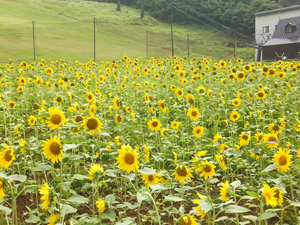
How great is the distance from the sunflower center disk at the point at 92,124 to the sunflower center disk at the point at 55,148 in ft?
1.08

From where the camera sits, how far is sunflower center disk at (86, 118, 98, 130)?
1.80m

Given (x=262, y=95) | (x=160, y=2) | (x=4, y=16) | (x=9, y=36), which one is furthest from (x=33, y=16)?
(x=262, y=95)

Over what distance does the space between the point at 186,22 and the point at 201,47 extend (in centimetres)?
2191

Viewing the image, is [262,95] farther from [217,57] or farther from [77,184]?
[217,57]

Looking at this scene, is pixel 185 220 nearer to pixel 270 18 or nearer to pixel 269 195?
pixel 269 195

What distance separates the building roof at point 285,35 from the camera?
24019 mm

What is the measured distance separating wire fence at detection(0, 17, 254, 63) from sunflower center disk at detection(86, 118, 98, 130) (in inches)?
526

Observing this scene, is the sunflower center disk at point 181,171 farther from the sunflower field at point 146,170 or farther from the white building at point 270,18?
the white building at point 270,18

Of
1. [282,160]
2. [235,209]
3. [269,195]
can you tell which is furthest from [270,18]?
[235,209]

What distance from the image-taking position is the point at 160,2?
129 ft

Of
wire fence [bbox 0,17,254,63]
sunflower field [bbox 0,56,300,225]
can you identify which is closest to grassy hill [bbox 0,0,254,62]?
wire fence [bbox 0,17,254,63]

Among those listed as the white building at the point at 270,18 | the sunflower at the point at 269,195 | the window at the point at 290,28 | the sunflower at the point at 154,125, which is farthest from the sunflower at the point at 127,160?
the white building at the point at 270,18

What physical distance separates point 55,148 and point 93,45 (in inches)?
727

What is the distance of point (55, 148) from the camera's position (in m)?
1.49
